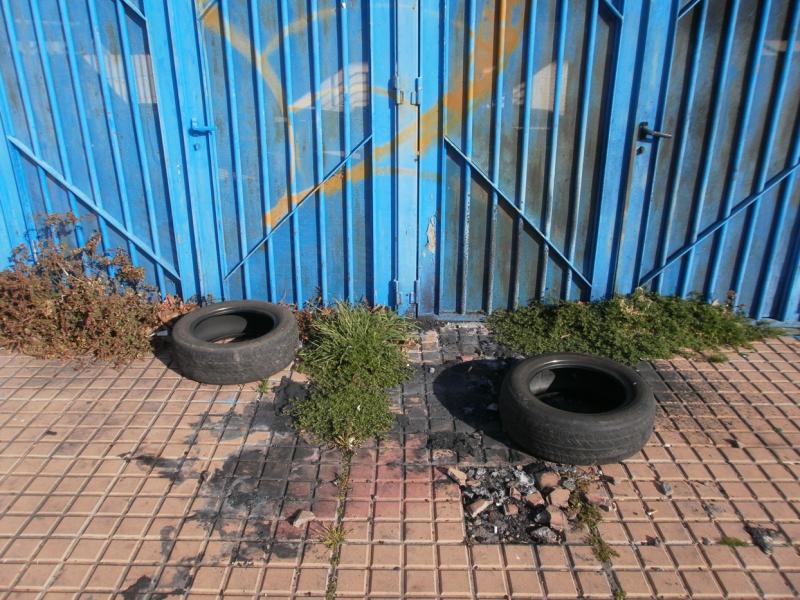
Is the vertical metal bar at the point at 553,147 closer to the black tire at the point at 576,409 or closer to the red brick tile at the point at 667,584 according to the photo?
the black tire at the point at 576,409

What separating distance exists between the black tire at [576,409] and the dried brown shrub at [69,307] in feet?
10.0

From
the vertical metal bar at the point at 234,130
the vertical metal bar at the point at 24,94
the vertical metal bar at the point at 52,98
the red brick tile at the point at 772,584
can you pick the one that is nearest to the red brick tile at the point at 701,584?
the red brick tile at the point at 772,584

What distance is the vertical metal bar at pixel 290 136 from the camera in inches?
189

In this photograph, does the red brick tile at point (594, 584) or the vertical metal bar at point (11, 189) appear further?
the vertical metal bar at point (11, 189)

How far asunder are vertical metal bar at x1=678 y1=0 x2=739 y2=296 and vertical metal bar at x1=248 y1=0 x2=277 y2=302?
352 cm

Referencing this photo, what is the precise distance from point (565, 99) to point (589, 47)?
1.33 feet

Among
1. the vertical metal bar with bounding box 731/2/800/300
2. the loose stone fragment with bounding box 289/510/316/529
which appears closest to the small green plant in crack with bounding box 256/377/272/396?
the loose stone fragment with bounding box 289/510/316/529

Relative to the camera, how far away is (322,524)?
3422 mm

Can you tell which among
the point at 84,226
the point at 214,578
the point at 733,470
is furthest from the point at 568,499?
the point at 84,226

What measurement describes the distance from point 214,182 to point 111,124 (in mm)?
909

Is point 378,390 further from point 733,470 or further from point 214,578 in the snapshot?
point 733,470

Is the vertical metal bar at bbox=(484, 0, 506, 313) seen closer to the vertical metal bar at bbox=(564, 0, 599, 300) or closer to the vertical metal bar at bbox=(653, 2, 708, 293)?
the vertical metal bar at bbox=(564, 0, 599, 300)

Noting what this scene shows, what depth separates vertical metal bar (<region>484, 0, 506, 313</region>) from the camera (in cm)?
478

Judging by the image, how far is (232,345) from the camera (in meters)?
4.59
